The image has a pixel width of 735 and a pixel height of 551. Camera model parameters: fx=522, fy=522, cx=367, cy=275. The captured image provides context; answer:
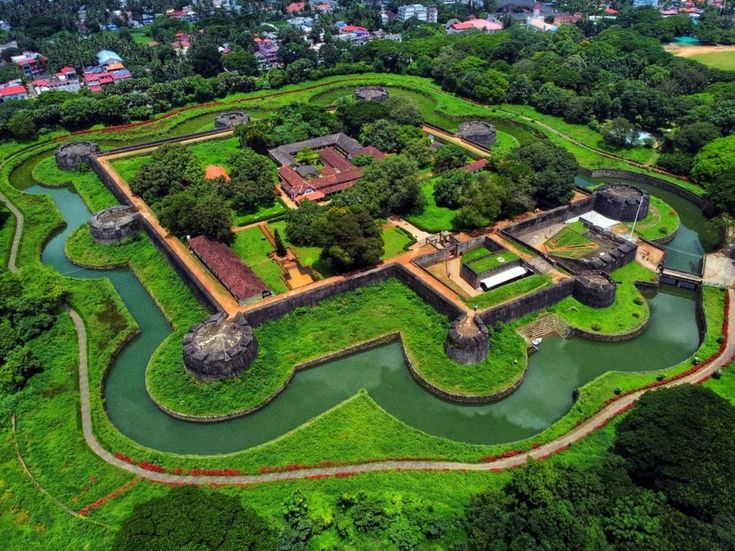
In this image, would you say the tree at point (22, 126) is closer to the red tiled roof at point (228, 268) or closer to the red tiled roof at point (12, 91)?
the red tiled roof at point (12, 91)

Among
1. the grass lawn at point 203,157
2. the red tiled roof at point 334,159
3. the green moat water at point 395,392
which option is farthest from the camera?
the grass lawn at point 203,157

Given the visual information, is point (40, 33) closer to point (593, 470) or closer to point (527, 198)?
point (527, 198)

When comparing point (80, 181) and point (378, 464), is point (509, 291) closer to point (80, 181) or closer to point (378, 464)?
point (378, 464)

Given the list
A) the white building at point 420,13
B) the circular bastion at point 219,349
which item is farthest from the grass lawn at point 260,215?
the white building at point 420,13

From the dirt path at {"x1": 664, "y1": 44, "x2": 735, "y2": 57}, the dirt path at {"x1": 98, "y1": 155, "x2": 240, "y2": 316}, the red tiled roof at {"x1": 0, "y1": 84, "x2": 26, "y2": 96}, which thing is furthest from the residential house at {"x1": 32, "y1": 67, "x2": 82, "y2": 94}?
the dirt path at {"x1": 664, "y1": 44, "x2": 735, "y2": 57}

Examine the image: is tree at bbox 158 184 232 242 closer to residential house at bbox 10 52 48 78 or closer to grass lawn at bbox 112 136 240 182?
grass lawn at bbox 112 136 240 182

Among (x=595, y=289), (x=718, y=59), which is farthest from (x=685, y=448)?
(x=718, y=59)
